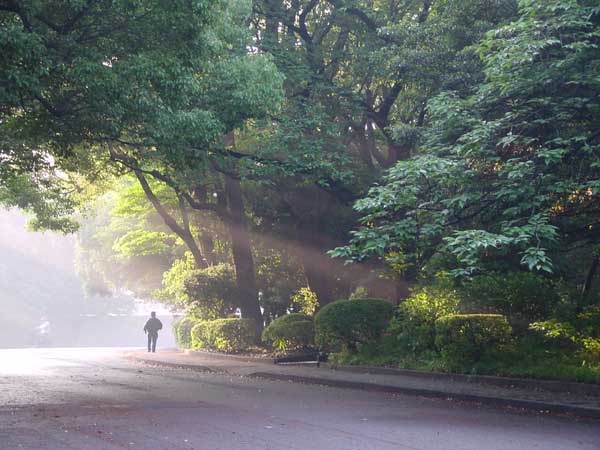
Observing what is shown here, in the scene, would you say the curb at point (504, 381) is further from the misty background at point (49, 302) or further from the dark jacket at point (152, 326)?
the misty background at point (49, 302)

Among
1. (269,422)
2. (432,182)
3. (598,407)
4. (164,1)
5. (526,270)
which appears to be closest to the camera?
(269,422)

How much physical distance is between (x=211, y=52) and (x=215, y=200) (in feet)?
48.8

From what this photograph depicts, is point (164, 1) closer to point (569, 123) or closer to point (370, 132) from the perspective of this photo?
point (569, 123)

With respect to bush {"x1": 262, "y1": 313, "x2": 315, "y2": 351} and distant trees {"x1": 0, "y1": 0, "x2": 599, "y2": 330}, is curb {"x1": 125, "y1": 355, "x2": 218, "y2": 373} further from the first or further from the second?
distant trees {"x1": 0, "y1": 0, "x2": 599, "y2": 330}

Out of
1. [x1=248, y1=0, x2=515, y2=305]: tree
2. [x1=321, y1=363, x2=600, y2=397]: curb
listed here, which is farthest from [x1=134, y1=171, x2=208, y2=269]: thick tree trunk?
[x1=321, y1=363, x2=600, y2=397]: curb

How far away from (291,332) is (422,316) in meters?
5.40

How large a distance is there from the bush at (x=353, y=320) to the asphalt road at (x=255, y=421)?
13.2 feet

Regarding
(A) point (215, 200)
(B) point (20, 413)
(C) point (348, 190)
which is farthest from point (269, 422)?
(A) point (215, 200)

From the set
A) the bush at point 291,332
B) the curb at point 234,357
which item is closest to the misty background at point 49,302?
the curb at point 234,357

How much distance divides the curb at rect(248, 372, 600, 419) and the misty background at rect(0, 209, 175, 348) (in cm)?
5490

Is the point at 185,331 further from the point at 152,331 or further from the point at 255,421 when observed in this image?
the point at 255,421

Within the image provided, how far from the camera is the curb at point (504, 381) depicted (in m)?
12.9

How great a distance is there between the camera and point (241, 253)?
25.6m

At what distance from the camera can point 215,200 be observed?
94.8 feet
